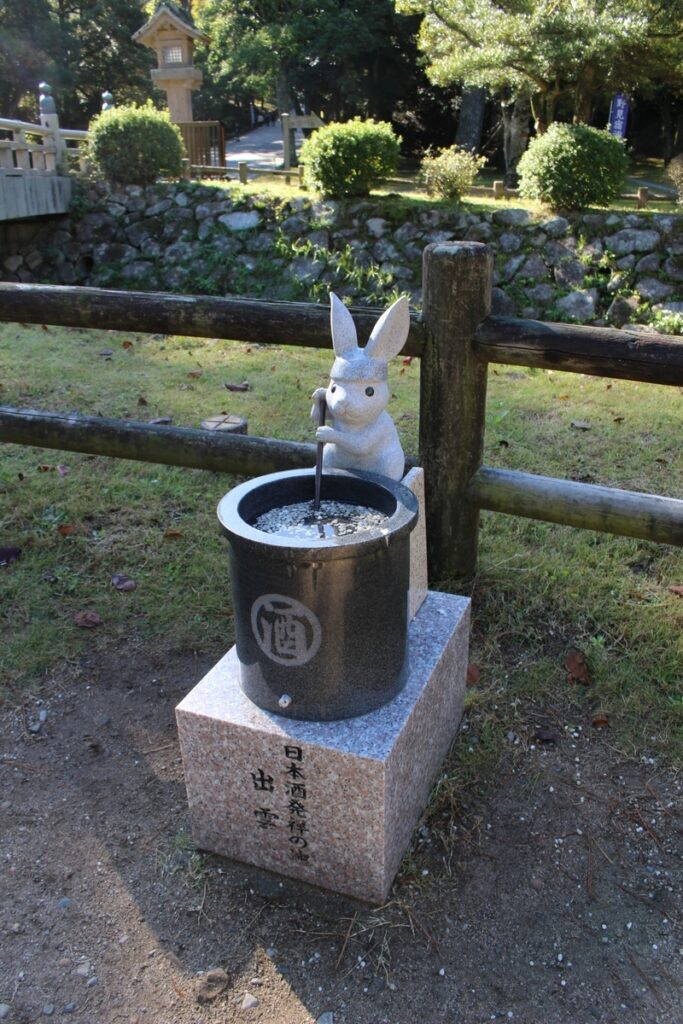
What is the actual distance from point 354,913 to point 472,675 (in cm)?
98

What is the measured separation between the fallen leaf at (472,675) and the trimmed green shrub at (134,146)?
380 inches

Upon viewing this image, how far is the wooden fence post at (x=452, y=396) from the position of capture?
2.72 meters

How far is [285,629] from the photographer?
1.87 m

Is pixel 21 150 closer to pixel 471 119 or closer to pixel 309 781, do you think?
pixel 471 119

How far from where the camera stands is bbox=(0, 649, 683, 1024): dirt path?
5.98ft

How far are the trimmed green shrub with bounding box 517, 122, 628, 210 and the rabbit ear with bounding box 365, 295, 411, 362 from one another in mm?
7565

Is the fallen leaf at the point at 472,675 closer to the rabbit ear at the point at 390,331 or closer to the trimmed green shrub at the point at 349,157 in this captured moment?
the rabbit ear at the point at 390,331

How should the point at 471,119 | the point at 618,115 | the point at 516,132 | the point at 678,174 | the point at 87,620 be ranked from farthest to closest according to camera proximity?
the point at 471,119, the point at 618,115, the point at 516,132, the point at 678,174, the point at 87,620

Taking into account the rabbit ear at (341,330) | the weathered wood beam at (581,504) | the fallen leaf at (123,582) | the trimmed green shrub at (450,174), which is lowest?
the fallen leaf at (123,582)

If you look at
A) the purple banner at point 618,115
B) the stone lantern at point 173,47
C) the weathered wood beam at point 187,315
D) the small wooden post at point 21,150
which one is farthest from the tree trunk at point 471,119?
the weathered wood beam at point 187,315

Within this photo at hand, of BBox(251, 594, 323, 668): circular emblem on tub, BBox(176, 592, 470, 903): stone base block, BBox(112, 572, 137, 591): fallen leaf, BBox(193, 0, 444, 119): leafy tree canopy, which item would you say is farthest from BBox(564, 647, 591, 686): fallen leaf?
BBox(193, 0, 444, 119): leafy tree canopy

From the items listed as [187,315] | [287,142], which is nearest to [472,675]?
[187,315]

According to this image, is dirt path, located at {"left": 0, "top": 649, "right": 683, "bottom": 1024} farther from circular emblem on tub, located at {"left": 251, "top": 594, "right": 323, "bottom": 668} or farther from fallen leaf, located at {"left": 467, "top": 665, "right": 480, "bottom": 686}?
circular emblem on tub, located at {"left": 251, "top": 594, "right": 323, "bottom": 668}

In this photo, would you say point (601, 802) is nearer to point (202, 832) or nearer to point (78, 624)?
point (202, 832)
